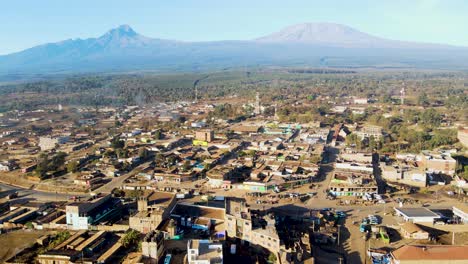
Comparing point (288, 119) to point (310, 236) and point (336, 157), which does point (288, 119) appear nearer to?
point (336, 157)

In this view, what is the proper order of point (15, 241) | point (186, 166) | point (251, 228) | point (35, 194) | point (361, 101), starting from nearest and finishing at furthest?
point (251, 228)
point (15, 241)
point (35, 194)
point (186, 166)
point (361, 101)

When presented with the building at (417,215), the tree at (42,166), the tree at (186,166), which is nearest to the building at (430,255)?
the building at (417,215)

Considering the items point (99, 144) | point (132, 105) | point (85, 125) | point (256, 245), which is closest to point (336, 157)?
point (256, 245)

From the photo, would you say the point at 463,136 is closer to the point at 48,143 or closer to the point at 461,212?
the point at 461,212

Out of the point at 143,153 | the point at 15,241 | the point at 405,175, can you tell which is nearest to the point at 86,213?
the point at 15,241

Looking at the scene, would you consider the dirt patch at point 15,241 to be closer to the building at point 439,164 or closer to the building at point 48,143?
the building at point 48,143

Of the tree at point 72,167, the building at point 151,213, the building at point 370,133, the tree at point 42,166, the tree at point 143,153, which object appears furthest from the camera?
the building at point 370,133

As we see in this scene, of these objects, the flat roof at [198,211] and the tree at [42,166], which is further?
the tree at [42,166]

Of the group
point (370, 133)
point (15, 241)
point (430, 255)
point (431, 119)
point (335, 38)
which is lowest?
point (15, 241)
